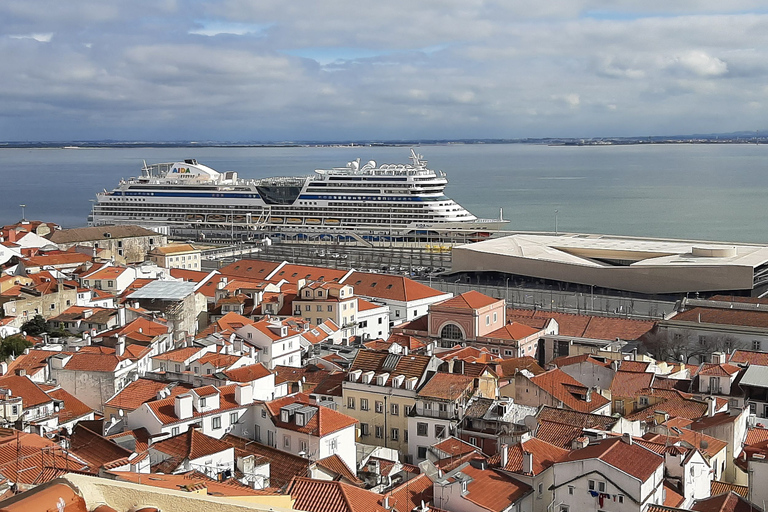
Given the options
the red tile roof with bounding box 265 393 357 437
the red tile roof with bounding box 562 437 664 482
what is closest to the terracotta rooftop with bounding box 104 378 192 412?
the red tile roof with bounding box 265 393 357 437

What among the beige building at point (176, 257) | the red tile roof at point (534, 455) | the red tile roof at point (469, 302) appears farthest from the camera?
the beige building at point (176, 257)

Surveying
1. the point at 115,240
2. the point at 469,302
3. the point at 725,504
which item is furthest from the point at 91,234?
the point at 725,504

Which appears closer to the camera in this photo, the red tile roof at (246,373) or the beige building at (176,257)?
the red tile roof at (246,373)

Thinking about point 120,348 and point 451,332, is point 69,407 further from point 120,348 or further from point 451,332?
point 451,332

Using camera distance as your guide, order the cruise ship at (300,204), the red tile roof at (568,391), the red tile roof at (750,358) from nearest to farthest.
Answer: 1. the red tile roof at (568,391)
2. the red tile roof at (750,358)
3. the cruise ship at (300,204)

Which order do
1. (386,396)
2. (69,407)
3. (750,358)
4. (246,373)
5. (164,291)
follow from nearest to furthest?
(69,407) < (386,396) < (246,373) < (750,358) < (164,291)

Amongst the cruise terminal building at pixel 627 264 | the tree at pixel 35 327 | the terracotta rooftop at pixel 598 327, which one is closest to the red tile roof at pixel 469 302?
the terracotta rooftop at pixel 598 327

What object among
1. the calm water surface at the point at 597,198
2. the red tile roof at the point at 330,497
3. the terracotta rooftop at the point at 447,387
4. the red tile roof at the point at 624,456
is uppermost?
the red tile roof at the point at 624,456

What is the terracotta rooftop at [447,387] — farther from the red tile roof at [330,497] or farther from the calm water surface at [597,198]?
the calm water surface at [597,198]
